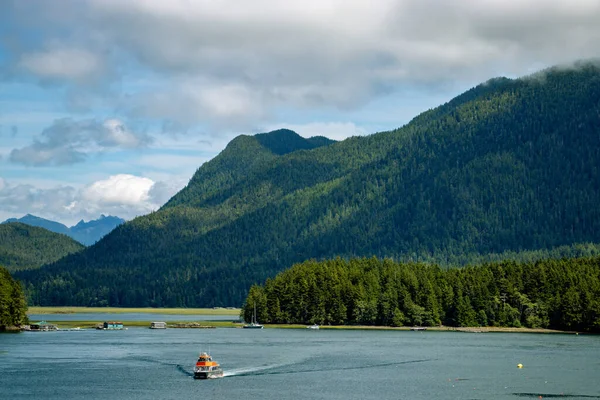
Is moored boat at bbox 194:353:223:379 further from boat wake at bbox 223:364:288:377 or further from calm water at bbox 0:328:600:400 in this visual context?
boat wake at bbox 223:364:288:377

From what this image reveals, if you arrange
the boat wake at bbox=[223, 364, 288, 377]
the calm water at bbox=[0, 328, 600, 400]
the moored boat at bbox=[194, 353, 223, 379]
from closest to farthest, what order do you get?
the calm water at bbox=[0, 328, 600, 400]
the moored boat at bbox=[194, 353, 223, 379]
the boat wake at bbox=[223, 364, 288, 377]

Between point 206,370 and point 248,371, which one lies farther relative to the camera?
point 248,371

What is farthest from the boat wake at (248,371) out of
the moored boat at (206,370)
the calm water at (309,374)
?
the moored boat at (206,370)

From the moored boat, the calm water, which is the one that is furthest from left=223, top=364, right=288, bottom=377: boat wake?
the moored boat

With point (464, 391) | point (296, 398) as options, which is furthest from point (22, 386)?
point (464, 391)

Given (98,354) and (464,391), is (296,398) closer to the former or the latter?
(464,391)

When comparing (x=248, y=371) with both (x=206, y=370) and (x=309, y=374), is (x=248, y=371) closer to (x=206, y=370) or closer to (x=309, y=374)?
(x=309, y=374)

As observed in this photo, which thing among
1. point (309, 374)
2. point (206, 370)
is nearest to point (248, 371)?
point (309, 374)

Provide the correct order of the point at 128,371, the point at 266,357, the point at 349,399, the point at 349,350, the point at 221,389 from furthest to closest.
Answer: the point at 349,350
the point at 266,357
the point at 128,371
the point at 221,389
the point at 349,399

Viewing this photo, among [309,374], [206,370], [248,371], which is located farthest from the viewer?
[248,371]

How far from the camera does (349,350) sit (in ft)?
655

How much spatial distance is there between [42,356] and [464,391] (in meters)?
87.0

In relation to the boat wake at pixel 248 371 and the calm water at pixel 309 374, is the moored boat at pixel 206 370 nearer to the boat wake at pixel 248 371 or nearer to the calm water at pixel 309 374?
the calm water at pixel 309 374

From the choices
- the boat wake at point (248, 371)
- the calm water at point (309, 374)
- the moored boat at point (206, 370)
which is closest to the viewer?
the calm water at point (309, 374)
